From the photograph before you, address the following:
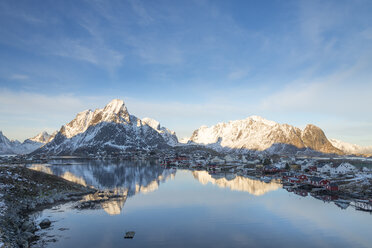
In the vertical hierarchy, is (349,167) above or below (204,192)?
above

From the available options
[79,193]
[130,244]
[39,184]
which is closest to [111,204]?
[79,193]

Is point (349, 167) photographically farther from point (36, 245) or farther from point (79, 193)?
point (36, 245)

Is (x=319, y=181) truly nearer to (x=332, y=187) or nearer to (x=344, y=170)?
(x=332, y=187)

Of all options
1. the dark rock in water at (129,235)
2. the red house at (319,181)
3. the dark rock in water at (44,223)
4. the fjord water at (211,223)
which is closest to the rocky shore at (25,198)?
the dark rock in water at (44,223)

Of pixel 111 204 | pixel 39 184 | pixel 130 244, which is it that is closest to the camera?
pixel 130 244

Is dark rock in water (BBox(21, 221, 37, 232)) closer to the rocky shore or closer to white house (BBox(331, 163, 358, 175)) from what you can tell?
the rocky shore

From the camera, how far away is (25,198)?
3541cm

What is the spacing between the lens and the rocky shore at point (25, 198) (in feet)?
76.8

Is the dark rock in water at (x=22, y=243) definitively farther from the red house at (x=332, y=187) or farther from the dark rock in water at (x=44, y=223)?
the red house at (x=332, y=187)

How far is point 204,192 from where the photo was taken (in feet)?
174

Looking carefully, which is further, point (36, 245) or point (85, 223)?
point (85, 223)

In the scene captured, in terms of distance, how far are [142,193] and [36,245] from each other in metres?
29.0

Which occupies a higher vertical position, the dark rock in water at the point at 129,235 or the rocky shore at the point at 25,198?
the rocky shore at the point at 25,198

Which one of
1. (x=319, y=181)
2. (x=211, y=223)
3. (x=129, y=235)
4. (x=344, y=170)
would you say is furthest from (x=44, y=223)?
(x=344, y=170)
